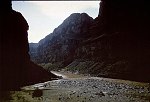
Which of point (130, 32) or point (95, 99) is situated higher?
point (130, 32)

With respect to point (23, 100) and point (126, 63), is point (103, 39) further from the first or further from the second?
point (23, 100)

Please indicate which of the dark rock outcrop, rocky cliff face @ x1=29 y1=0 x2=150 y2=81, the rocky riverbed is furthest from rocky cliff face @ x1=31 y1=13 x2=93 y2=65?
the rocky riverbed

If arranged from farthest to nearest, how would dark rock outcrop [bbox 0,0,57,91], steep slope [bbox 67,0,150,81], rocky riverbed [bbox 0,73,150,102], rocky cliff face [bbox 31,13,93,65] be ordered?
rocky cliff face [bbox 31,13,93,65] < steep slope [bbox 67,0,150,81] < dark rock outcrop [bbox 0,0,57,91] < rocky riverbed [bbox 0,73,150,102]

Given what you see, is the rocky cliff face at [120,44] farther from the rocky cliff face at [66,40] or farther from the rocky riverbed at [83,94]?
the rocky cliff face at [66,40]

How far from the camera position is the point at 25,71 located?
64.6 meters

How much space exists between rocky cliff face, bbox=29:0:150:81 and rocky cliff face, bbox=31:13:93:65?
2815 centimetres

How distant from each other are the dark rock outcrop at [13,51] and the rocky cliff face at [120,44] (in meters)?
26.1

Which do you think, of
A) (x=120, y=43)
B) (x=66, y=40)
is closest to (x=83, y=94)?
(x=120, y=43)

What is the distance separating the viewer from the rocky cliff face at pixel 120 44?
3145 inches

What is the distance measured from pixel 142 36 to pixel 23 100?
64.8 meters

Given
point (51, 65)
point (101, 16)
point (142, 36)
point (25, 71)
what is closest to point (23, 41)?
point (25, 71)

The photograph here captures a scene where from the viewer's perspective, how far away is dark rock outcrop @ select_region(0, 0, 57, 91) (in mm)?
47531

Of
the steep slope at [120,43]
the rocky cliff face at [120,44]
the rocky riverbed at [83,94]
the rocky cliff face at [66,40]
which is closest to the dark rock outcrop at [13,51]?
the rocky riverbed at [83,94]

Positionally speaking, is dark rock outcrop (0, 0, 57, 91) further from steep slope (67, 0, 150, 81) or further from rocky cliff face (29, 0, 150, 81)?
rocky cliff face (29, 0, 150, 81)
